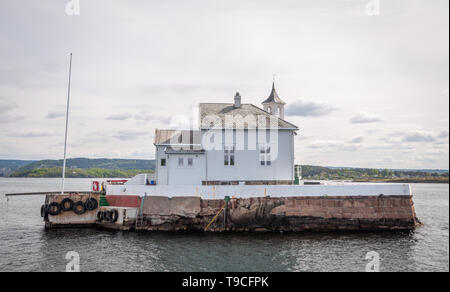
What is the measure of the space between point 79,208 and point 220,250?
14.7 metres

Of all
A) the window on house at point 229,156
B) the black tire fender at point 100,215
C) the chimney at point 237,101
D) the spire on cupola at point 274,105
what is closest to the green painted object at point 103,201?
the black tire fender at point 100,215

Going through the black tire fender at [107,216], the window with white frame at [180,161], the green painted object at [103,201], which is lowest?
the black tire fender at [107,216]

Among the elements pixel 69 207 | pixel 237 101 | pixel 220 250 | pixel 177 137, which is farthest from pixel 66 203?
pixel 237 101

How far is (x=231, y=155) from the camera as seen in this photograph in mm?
30109

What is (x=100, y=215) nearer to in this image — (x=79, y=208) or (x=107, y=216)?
(x=107, y=216)

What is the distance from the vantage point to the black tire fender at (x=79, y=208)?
2828 centimetres

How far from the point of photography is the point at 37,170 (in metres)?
184

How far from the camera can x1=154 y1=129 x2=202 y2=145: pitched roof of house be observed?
3134cm

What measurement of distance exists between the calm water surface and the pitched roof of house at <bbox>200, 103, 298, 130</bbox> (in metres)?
10.4

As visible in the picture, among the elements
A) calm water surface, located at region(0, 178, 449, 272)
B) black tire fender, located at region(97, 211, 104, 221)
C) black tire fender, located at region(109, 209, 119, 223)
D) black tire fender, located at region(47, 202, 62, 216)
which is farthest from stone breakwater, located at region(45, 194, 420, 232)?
black tire fender, located at region(47, 202, 62, 216)

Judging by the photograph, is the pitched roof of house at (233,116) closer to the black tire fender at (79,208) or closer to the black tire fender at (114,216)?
the black tire fender at (114,216)

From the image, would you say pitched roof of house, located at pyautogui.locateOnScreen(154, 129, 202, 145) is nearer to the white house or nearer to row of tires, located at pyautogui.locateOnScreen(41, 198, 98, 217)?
the white house

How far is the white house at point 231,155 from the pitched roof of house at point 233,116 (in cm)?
9
